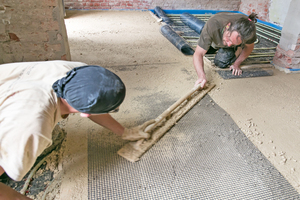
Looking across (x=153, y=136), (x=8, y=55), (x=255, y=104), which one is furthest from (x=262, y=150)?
(x=8, y=55)

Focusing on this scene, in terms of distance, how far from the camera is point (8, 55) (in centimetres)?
215

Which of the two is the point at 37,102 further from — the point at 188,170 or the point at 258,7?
the point at 258,7

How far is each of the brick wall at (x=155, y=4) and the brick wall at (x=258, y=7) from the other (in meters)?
0.29

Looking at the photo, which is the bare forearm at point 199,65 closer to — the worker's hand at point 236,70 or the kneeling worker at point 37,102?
the worker's hand at point 236,70

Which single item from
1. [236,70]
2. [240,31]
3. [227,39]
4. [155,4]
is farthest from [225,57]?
[155,4]

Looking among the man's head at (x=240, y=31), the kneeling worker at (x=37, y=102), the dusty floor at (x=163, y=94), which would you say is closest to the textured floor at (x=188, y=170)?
the dusty floor at (x=163, y=94)

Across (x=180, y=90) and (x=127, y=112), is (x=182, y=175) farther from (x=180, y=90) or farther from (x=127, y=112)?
(x=180, y=90)

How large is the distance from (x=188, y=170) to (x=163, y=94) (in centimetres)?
108

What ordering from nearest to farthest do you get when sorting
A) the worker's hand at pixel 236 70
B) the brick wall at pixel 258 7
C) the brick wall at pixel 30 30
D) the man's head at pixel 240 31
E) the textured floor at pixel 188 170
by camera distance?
the textured floor at pixel 188 170 < the brick wall at pixel 30 30 < the man's head at pixel 240 31 < the worker's hand at pixel 236 70 < the brick wall at pixel 258 7

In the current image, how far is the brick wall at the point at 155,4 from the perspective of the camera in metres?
5.64

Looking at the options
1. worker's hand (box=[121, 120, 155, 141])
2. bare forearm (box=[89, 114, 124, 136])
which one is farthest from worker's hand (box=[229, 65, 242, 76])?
bare forearm (box=[89, 114, 124, 136])

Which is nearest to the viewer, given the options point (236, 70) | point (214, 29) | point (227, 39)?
point (227, 39)

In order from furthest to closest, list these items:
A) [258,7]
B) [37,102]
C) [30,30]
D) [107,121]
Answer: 1. [258,7]
2. [30,30]
3. [107,121]
4. [37,102]

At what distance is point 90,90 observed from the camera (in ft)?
3.49
